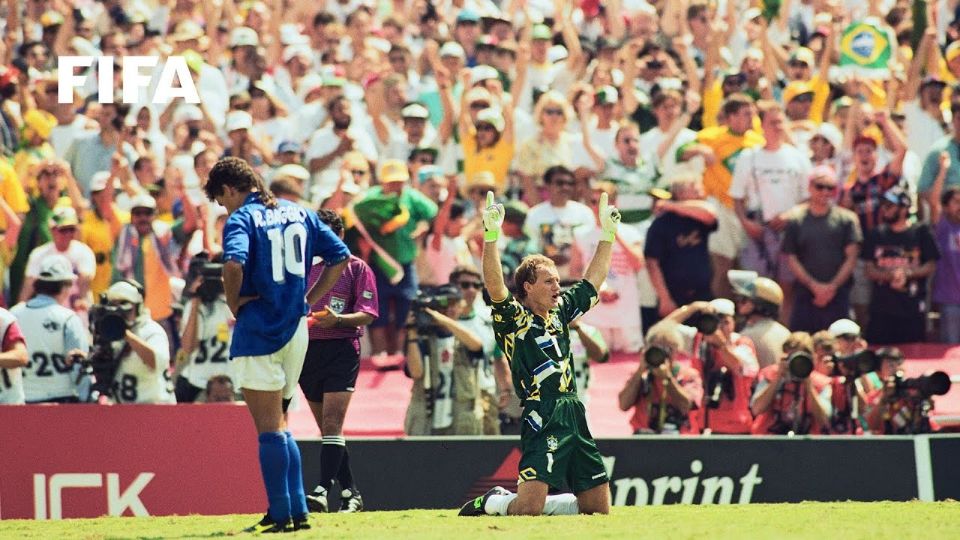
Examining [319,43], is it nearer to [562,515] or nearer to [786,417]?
[786,417]

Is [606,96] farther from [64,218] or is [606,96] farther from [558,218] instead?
[64,218]

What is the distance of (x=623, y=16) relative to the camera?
22.2m

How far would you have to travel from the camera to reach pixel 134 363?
14.6 meters

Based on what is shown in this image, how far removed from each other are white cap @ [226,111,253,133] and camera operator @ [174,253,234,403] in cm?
359

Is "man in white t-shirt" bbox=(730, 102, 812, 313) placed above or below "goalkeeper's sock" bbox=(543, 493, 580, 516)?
above

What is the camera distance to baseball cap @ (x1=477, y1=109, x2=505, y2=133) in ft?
60.7

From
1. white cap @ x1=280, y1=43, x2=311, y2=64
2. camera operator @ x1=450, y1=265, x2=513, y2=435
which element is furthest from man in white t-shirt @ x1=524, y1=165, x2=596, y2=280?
white cap @ x1=280, y1=43, x2=311, y2=64

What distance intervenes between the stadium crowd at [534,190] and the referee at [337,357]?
1678 millimetres

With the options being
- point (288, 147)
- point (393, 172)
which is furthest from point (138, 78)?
point (393, 172)

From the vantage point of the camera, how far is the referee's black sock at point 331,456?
1188cm

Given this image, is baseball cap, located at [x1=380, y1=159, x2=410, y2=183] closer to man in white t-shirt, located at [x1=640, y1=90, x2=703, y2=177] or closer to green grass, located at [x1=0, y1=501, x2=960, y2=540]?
man in white t-shirt, located at [x1=640, y1=90, x2=703, y2=177]

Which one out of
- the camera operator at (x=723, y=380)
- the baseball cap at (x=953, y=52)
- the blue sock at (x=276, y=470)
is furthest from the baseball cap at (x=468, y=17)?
the blue sock at (x=276, y=470)

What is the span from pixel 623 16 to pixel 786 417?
854cm

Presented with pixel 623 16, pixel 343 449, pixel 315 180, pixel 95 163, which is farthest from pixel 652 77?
pixel 343 449
